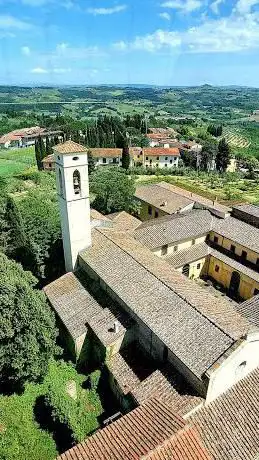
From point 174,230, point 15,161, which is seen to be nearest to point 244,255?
point 174,230

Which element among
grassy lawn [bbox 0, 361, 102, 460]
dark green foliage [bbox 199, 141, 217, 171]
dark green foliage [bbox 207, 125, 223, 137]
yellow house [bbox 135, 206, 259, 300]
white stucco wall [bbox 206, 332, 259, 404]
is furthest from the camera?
dark green foliage [bbox 207, 125, 223, 137]

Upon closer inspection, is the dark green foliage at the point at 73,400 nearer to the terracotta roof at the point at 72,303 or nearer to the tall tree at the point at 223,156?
the terracotta roof at the point at 72,303

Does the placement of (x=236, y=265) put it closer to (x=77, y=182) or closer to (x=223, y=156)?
(x=77, y=182)

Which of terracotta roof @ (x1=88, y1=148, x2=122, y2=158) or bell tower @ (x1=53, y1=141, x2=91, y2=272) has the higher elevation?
bell tower @ (x1=53, y1=141, x2=91, y2=272)

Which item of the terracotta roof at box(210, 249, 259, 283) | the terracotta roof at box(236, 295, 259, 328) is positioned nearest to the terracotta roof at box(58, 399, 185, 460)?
the terracotta roof at box(236, 295, 259, 328)

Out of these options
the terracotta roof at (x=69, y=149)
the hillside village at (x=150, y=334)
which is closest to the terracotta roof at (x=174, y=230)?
the hillside village at (x=150, y=334)

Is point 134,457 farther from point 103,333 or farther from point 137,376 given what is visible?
point 103,333

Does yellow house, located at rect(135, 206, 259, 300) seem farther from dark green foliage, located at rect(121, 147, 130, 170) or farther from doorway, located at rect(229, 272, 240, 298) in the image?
dark green foliage, located at rect(121, 147, 130, 170)
